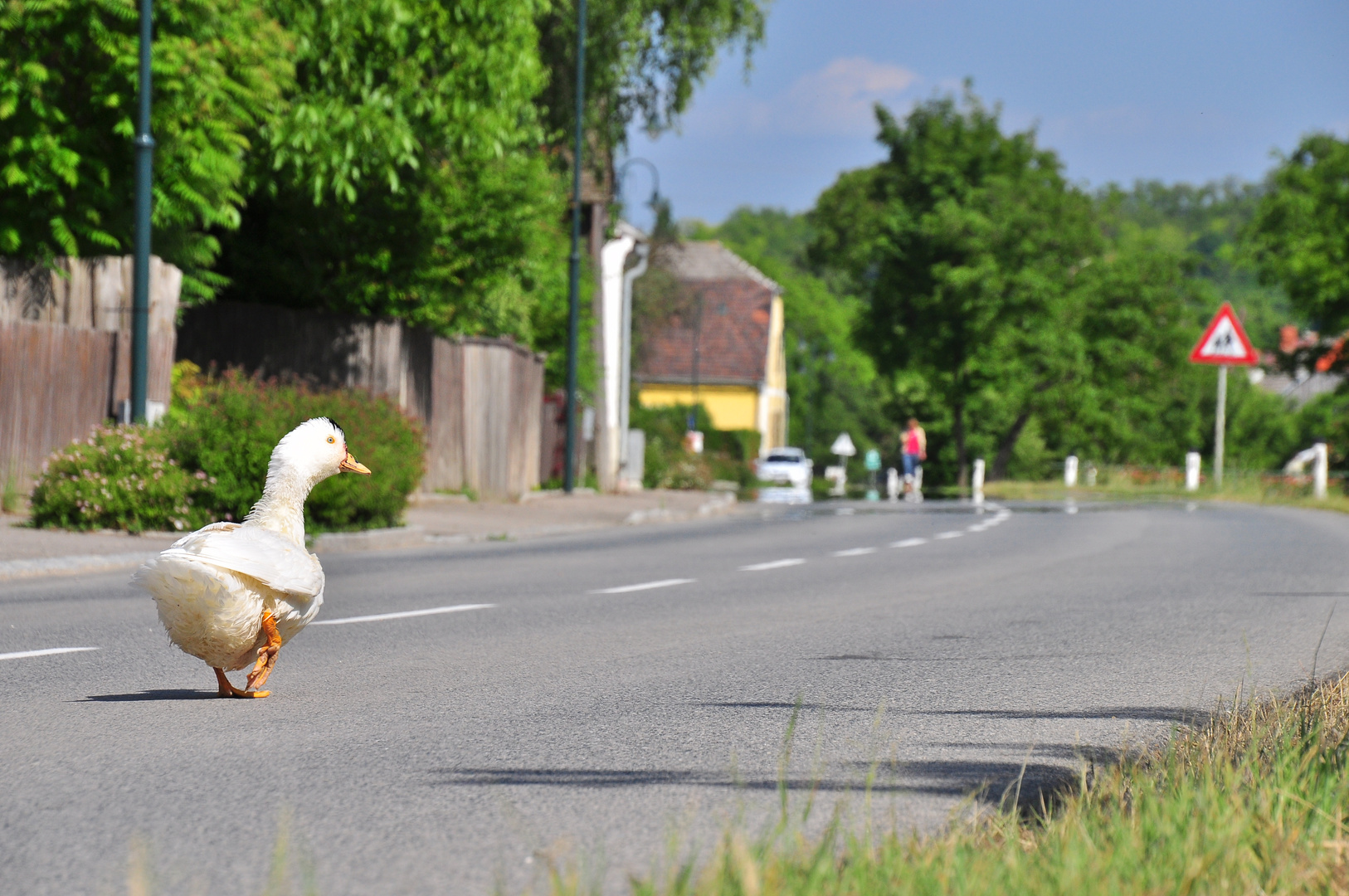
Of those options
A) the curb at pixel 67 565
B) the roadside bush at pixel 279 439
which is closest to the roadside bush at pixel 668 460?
the roadside bush at pixel 279 439

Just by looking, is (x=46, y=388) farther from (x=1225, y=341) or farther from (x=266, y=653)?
(x=1225, y=341)

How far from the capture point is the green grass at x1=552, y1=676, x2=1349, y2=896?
119 inches

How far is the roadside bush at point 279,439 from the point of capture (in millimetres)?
14078

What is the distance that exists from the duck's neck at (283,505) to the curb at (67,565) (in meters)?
5.64

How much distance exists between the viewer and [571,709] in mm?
5914

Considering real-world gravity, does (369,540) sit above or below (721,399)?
below

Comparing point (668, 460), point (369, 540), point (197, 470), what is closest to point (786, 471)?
point (668, 460)

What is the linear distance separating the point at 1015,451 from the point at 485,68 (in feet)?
202

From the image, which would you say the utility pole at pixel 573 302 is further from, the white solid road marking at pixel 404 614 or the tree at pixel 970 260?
the tree at pixel 970 260

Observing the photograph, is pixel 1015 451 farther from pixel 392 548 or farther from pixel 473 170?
pixel 392 548

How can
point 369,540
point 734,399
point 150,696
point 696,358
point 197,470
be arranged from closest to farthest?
point 150,696 → point 197,470 → point 369,540 → point 696,358 → point 734,399

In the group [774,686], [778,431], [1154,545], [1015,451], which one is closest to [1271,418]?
[1015,451]

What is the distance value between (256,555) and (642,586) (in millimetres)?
6406

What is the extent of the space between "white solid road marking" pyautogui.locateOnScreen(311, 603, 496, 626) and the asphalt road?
0.34ft
